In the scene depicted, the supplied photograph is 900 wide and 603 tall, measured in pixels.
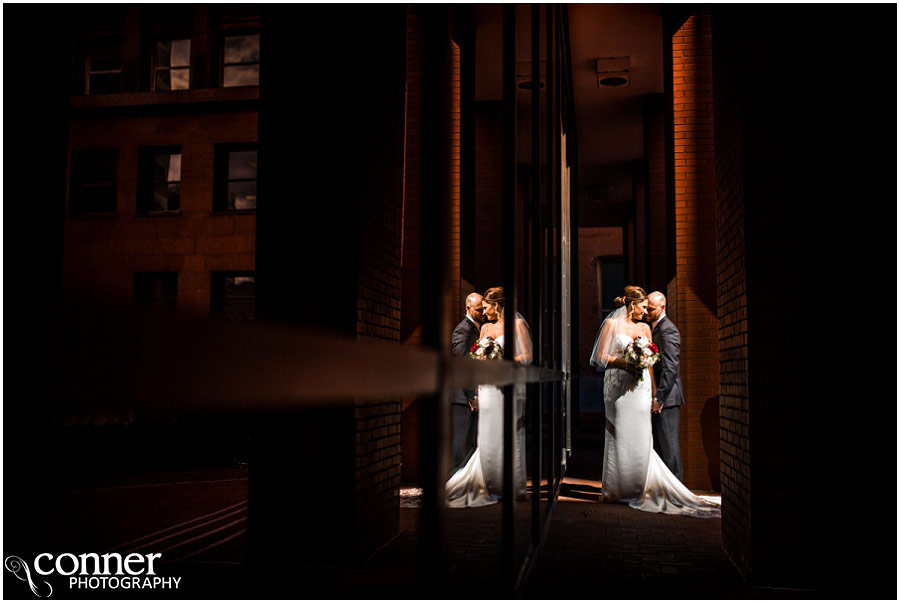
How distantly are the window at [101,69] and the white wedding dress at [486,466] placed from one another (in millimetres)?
16038

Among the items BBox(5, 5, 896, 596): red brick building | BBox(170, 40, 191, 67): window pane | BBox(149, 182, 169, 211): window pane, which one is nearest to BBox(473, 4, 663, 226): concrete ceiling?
BBox(5, 5, 896, 596): red brick building

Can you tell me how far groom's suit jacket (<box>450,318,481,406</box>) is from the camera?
7414mm

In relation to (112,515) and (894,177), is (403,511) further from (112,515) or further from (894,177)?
(894,177)

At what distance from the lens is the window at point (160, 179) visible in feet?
60.4

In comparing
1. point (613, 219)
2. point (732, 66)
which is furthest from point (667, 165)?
point (613, 219)

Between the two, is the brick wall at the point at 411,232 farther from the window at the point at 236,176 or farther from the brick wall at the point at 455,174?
the window at the point at 236,176

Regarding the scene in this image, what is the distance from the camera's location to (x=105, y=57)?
19766mm

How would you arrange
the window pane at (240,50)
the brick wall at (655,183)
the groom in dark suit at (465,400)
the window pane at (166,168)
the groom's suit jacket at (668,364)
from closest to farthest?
the groom's suit jacket at (668,364) → the groom in dark suit at (465,400) → the brick wall at (655,183) → the window pane at (166,168) → the window pane at (240,50)

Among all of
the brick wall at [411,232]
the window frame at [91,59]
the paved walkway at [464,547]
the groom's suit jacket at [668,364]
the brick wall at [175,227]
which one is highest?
the window frame at [91,59]

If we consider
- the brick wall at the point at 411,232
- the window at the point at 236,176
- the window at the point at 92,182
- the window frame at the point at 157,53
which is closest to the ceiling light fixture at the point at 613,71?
the brick wall at the point at 411,232

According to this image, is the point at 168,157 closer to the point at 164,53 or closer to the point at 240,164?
the point at 240,164

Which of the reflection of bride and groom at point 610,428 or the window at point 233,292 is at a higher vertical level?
the window at point 233,292

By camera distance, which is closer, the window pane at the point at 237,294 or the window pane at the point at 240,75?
the window pane at the point at 237,294

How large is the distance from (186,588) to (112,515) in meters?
2.79
